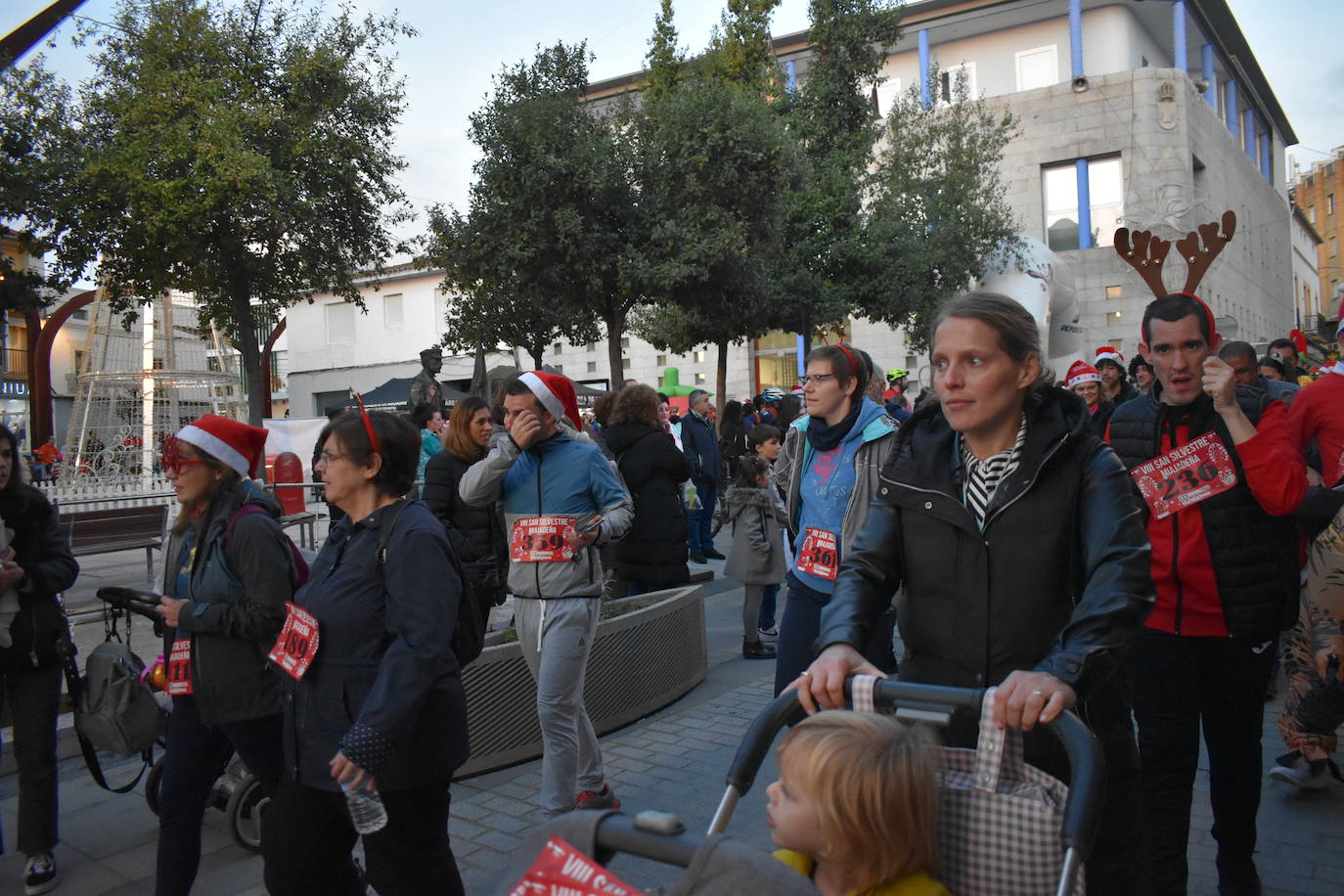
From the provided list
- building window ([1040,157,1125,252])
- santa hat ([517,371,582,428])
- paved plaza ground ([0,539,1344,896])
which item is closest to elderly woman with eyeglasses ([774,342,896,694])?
paved plaza ground ([0,539,1344,896])

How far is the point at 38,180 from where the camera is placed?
12.4 m

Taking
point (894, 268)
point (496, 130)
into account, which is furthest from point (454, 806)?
point (894, 268)

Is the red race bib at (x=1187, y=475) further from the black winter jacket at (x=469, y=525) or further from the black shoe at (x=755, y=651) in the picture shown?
the black shoe at (x=755, y=651)

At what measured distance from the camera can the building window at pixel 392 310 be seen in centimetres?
4600

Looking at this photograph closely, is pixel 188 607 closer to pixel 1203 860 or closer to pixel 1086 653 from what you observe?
pixel 1086 653

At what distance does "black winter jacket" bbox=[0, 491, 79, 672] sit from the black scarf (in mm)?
3110

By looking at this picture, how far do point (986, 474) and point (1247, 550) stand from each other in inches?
53.4

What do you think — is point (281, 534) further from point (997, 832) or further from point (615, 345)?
point (615, 345)

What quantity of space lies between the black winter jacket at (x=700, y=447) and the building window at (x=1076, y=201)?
33.4 meters

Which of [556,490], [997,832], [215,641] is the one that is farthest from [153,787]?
[997,832]

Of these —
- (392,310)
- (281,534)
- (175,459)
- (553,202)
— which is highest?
(392,310)

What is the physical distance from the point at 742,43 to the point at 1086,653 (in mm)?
22338

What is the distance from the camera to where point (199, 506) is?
368cm

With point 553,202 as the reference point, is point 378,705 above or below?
below
